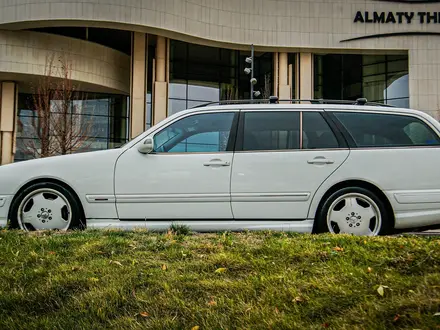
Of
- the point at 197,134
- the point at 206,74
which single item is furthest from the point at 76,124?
the point at 197,134

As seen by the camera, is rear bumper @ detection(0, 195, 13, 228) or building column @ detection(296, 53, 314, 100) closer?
rear bumper @ detection(0, 195, 13, 228)

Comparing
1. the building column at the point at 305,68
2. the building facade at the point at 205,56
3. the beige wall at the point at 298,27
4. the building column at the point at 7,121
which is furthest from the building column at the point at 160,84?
the building column at the point at 305,68

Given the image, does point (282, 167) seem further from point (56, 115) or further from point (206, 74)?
point (206, 74)

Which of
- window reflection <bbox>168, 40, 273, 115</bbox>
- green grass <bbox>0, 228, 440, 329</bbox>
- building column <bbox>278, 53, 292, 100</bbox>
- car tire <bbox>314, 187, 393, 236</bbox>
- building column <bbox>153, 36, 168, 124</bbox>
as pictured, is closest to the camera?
green grass <bbox>0, 228, 440, 329</bbox>

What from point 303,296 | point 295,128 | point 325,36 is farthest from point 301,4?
point 303,296

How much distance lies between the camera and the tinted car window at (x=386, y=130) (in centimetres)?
519

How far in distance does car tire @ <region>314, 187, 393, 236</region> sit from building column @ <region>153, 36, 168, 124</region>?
24.4 meters

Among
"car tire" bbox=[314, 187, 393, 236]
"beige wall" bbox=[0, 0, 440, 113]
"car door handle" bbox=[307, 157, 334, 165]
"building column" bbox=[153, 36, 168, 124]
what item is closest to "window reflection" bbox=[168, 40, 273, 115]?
"building column" bbox=[153, 36, 168, 124]

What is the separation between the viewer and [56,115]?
26141 millimetres

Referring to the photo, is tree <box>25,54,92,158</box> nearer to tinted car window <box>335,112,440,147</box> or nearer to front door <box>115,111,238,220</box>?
front door <box>115,111,238,220</box>

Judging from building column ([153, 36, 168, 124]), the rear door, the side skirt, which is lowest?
the side skirt

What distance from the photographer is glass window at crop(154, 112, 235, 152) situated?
529cm

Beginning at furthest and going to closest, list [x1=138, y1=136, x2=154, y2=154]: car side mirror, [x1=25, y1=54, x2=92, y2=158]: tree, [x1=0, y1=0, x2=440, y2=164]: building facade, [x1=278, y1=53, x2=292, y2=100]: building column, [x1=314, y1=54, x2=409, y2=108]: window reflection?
[x1=314, y1=54, x2=409, y2=108]: window reflection → [x1=278, y1=53, x2=292, y2=100]: building column → [x1=0, y1=0, x2=440, y2=164]: building facade → [x1=25, y1=54, x2=92, y2=158]: tree → [x1=138, y1=136, x2=154, y2=154]: car side mirror

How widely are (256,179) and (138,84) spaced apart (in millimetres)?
24939
